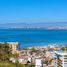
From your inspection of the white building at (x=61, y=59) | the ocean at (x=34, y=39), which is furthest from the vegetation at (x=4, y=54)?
the ocean at (x=34, y=39)

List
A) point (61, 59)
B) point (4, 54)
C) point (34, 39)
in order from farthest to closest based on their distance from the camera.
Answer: point (34, 39), point (4, 54), point (61, 59)

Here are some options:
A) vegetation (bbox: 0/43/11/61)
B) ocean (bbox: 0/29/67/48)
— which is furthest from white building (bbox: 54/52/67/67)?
ocean (bbox: 0/29/67/48)

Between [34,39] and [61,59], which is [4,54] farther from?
[34,39]

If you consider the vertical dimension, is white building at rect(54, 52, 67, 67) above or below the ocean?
below

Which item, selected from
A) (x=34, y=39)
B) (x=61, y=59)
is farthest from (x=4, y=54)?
(x=34, y=39)

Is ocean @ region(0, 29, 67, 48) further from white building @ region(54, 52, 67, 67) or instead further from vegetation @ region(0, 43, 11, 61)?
white building @ region(54, 52, 67, 67)

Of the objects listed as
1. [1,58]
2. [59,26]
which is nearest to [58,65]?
[1,58]

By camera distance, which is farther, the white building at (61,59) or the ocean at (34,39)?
the ocean at (34,39)

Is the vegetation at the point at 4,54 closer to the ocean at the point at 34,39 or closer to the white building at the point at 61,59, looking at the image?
the white building at the point at 61,59

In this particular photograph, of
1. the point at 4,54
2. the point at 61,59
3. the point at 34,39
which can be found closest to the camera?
the point at 61,59

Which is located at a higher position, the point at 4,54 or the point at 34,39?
the point at 34,39

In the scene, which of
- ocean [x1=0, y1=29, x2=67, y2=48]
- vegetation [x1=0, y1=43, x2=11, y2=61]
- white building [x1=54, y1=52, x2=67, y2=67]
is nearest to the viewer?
white building [x1=54, y1=52, x2=67, y2=67]
